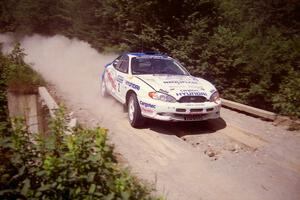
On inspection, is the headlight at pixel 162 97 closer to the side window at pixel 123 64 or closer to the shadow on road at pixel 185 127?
the shadow on road at pixel 185 127

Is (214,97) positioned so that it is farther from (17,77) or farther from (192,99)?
(17,77)

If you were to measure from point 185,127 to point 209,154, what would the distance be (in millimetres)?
1702

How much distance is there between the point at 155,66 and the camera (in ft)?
28.7

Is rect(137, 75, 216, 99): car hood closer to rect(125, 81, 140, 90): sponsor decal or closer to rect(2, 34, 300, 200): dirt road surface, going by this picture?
rect(125, 81, 140, 90): sponsor decal

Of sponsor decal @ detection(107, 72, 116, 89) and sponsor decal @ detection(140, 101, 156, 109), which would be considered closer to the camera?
sponsor decal @ detection(140, 101, 156, 109)

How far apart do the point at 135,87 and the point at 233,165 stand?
9.99 ft

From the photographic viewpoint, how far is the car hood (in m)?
7.16

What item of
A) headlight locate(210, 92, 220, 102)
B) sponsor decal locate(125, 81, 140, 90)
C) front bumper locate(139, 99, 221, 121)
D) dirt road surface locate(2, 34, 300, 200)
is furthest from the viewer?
sponsor decal locate(125, 81, 140, 90)

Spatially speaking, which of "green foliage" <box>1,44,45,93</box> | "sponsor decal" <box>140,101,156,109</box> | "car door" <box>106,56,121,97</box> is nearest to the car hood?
"sponsor decal" <box>140,101,156,109</box>

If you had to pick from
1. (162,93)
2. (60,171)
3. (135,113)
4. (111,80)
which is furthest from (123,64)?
(60,171)

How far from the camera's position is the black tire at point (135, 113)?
7465 mm

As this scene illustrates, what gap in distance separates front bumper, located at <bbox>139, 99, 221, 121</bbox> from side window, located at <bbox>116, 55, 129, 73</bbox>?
1.87 metres

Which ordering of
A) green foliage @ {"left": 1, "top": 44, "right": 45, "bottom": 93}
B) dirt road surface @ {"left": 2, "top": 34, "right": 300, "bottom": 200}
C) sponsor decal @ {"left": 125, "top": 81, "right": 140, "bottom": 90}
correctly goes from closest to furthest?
dirt road surface @ {"left": 2, "top": 34, "right": 300, "bottom": 200} < sponsor decal @ {"left": 125, "top": 81, "right": 140, "bottom": 90} < green foliage @ {"left": 1, "top": 44, "right": 45, "bottom": 93}

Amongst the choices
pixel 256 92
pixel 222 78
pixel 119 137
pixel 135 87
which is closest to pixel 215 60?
→ pixel 222 78
